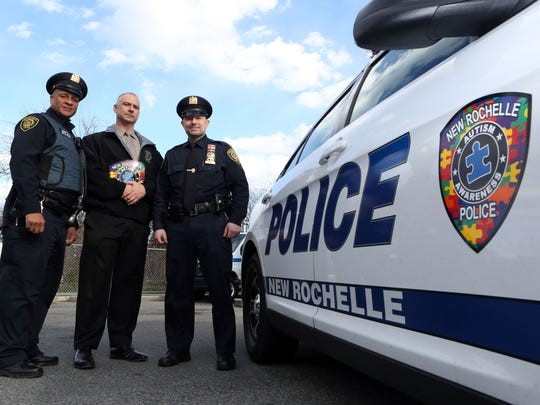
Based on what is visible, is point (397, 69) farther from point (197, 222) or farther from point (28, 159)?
point (28, 159)

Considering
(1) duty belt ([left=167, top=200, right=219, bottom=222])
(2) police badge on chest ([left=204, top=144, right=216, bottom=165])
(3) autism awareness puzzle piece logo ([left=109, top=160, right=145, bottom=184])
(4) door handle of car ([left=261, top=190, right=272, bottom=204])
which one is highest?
(2) police badge on chest ([left=204, top=144, right=216, bottom=165])

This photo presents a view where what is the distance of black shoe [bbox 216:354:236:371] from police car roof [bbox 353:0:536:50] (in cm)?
237

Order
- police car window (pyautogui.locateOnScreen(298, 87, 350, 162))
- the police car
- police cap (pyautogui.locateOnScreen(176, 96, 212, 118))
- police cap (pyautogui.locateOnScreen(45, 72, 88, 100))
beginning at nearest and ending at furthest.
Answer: the police car, police car window (pyautogui.locateOnScreen(298, 87, 350, 162)), police cap (pyautogui.locateOnScreen(45, 72, 88, 100)), police cap (pyautogui.locateOnScreen(176, 96, 212, 118))

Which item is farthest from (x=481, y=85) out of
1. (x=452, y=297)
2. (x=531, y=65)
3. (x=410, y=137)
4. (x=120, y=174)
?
(x=120, y=174)

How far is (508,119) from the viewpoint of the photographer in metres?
1.12

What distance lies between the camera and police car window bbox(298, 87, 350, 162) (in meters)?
2.66

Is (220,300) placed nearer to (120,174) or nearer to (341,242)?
(120,174)

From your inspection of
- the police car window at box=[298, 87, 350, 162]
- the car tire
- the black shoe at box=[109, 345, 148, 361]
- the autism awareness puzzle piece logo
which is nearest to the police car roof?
the police car window at box=[298, 87, 350, 162]

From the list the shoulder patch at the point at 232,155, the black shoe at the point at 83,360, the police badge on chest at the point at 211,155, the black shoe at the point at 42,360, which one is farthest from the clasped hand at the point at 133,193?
the black shoe at the point at 42,360

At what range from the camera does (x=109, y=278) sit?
341 cm

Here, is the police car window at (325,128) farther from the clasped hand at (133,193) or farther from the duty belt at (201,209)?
the clasped hand at (133,193)

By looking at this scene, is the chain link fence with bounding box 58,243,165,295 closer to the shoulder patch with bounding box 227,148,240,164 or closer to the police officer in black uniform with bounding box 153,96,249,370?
the police officer in black uniform with bounding box 153,96,249,370

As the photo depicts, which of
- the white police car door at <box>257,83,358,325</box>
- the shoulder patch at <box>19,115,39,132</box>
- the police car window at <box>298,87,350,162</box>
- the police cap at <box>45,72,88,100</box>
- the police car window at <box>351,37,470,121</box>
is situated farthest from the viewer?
the police cap at <box>45,72,88,100</box>

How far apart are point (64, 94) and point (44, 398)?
6.36 feet
